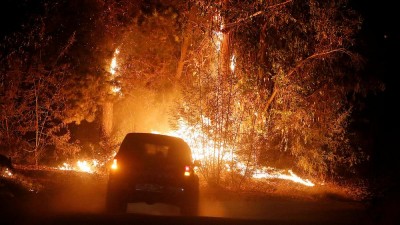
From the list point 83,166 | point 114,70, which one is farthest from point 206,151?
point 114,70

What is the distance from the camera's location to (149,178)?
11906 millimetres

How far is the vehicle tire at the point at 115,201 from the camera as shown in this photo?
11.9 meters

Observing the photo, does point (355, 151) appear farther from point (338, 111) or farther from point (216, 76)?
point (216, 76)

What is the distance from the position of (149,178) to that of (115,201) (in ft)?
2.85

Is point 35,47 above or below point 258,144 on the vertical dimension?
above

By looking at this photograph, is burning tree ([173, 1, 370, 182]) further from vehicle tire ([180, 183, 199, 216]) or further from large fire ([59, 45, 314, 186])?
vehicle tire ([180, 183, 199, 216])

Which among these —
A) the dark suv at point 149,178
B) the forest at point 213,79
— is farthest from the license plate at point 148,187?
the forest at point 213,79

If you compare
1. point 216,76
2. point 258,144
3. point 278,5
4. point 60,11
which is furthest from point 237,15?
point 60,11

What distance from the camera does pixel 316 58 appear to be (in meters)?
20.5

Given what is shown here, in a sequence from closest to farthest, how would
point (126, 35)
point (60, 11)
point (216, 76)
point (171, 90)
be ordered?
point (216, 76) < point (60, 11) < point (126, 35) < point (171, 90)

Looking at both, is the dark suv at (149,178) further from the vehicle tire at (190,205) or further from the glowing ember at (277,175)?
the glowing ember at (277,175)

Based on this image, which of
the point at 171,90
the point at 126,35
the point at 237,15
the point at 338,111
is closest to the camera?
the point at 237,15

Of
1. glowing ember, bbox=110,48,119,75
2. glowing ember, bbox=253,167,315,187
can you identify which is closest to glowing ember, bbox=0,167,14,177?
glowing ember, bbox=253,167,315,187

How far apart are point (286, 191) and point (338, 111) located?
166 inches
